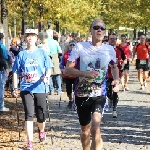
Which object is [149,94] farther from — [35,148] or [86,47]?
[86,47]

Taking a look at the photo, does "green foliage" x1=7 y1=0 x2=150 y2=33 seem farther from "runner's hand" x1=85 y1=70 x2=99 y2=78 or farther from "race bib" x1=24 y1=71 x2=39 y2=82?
"runner's hand" x1=85 y1=70 x2=99 y2=78

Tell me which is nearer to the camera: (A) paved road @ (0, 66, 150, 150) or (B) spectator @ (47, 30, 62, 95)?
(A) paved road @ (0, 66, 150, 150)

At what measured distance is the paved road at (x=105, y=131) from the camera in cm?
814

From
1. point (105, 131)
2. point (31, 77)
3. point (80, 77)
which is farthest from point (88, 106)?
point (105, 131)

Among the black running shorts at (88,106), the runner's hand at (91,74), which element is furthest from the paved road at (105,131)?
the runner's hand at (91,74)

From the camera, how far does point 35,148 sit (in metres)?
7.91

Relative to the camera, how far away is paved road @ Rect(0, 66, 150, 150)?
8141 mm

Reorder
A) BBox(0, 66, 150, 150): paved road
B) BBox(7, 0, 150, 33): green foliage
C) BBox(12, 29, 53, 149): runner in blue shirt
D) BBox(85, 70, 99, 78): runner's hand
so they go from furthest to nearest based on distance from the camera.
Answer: BBox(7, 0, 150, 33): green foliage
BBox(0, 66, 150, 150): paved road
BBox(12, 29, 53, 149): runner in blue shirt
BBox(85, 70, 99, 78): runner's hand

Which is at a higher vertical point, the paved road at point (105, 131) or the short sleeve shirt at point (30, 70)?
the short sleeve shirt at point (30, 70)

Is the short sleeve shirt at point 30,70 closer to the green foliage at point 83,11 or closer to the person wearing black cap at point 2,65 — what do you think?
the person wearing black cap at point 2,65

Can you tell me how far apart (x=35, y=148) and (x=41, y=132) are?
1.41 ft

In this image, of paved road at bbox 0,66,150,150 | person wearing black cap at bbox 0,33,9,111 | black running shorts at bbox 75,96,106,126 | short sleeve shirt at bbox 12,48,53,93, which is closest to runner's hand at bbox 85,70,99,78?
black running shorts at bbox 75,96,106,126

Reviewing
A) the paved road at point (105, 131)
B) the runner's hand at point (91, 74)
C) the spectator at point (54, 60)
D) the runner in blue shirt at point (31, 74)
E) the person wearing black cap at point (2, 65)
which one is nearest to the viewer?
the runner's hand at point (91, 74)

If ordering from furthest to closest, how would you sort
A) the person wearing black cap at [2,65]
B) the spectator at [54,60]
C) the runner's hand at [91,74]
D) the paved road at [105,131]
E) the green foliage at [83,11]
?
the green foliage at [83,11], the spectator at [54,60], the person wearing black cap at [2,65], the paved road at [105,131], the runner's hand at [91,74]
